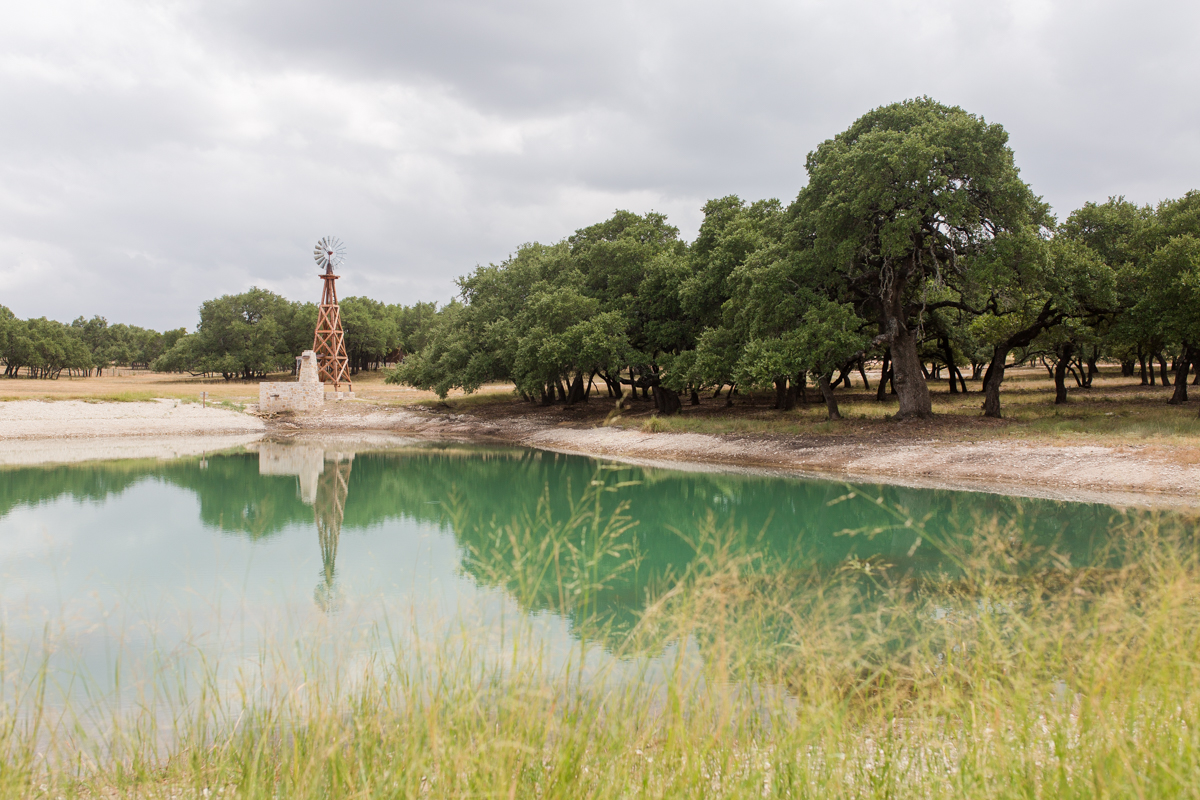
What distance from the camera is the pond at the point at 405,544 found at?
528 centimetres

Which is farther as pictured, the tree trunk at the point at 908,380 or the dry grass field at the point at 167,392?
the dry grass field at the point at 167,392

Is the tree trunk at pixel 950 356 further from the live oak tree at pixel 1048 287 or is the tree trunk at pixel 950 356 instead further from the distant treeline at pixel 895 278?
the live oak tree at pixel 1048 287

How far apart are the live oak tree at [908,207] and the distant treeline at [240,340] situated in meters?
66.5

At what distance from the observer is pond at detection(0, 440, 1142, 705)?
5.28 m

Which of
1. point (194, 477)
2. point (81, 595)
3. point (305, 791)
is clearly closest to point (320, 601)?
point (81, 595)

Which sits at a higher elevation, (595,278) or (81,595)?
(595,278)

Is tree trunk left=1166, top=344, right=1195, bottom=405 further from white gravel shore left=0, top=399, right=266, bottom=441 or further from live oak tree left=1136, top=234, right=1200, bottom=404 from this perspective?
white gravel shore left=0, top=399, right=266, bottom=441

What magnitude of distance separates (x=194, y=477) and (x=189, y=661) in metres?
21.1

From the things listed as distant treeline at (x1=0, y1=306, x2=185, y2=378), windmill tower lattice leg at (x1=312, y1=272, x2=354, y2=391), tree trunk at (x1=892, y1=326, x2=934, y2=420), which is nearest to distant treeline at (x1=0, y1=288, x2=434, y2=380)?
distant treeline at (x1=0, y1=306, x2=185, y2=378)

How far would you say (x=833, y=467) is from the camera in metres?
22.9

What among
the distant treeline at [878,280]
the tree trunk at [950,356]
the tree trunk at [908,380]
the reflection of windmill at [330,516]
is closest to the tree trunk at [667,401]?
the distant treeline at [878,280]

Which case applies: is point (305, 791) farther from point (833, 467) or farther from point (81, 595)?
point (833, 467)

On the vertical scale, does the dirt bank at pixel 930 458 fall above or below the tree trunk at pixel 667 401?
below

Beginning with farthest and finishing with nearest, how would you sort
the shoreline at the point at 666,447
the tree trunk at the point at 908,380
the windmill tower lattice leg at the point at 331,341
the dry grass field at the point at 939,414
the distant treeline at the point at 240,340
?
1. the distant treeline at the point at 240,340
2. the windmill tower lattice leg at the point at 331,341
3. the tree trunk at the point at 908,380
4. the dry grass field at the point at 939,414
5. the shoreline at the point at 666,447
